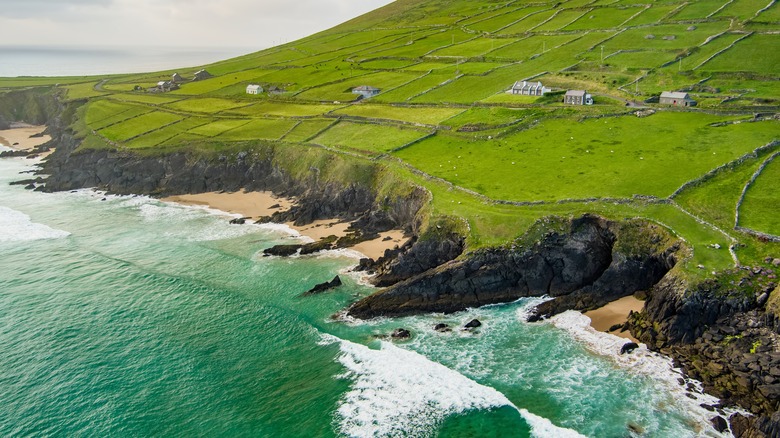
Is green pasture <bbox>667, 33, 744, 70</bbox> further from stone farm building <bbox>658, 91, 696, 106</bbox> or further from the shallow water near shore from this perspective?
the shallow water near shore

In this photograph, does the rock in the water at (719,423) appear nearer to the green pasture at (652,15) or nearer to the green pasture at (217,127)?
the green pasture at (217,127)

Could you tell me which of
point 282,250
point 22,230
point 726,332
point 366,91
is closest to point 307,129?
point 366,91

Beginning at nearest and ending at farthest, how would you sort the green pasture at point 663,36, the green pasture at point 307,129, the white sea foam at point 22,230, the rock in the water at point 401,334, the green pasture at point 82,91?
1. the rock in the water at point 401,334
2. the white sea foam at point 22,230
3. the green pasture at point 307,129
4. the green pasture at point 663,36
5. the green pasture at point 82,91

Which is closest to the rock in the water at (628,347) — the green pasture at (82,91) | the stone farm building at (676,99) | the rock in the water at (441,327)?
the rock in the water at (441,327)

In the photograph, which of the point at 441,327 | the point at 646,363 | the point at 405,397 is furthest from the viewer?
the point at 441,327

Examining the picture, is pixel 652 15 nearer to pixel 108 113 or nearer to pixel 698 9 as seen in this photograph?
pixel 698 9
